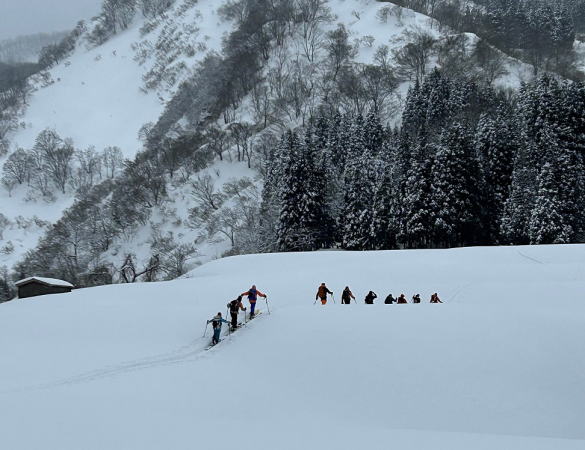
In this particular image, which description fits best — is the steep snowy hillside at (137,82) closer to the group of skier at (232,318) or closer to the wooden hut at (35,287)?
the wooden hut at (35,287)

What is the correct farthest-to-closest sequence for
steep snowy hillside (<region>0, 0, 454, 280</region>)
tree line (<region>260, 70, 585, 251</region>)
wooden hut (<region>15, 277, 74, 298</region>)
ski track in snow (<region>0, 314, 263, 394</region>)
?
steep snowy hillside (<region>0, 0, 454, 280</region>), tree line (<region>260, 70, 585, 251</region>), wooden hut (<region>15, 277, 74, 298</region>), ski track in snow (<region>0, 314, 263, 394</region>)

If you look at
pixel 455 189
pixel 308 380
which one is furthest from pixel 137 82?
pixel 308 380

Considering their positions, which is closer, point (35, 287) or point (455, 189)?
point (35, 287)

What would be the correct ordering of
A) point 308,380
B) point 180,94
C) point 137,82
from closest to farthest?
point 308,380, point 180,94, point 137,82

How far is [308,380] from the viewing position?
11.2 metres

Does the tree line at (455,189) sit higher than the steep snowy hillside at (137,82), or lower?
lower

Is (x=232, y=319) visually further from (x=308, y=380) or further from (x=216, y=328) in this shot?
(x=308, y=380)

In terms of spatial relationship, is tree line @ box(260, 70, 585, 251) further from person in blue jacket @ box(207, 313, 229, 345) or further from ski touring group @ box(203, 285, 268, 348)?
person in blue jacket @ box(207, 313, 229, 345)

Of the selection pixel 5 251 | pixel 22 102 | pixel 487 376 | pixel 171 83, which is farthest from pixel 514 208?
pixel 22 102

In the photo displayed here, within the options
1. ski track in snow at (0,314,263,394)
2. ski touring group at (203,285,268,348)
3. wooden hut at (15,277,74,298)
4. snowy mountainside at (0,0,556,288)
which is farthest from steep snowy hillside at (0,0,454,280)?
ski track in snow at (0,314,263,394)

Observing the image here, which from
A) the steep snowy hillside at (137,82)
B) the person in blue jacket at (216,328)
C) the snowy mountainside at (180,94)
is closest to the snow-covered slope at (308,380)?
the person in blue jacket at (216,328)

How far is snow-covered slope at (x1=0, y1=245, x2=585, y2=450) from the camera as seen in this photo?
859cm

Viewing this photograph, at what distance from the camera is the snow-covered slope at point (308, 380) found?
8.59 m

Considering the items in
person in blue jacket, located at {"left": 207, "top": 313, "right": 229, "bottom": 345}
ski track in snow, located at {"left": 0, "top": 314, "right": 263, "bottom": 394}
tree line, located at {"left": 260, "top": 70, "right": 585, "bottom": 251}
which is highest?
tree line, located at {"left": 260, "top": 70, "right": 585, "bottom": 251}
